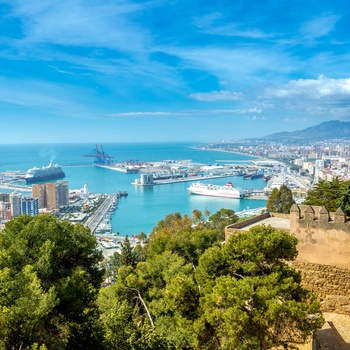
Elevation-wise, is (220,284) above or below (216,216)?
above

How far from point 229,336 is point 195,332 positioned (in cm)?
33

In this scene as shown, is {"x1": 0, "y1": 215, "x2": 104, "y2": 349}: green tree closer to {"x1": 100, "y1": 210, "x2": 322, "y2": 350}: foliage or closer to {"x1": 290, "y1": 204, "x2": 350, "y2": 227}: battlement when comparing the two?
{"x1": 100, "y1": 210, "x2": 322, "y2": 350}: foliage

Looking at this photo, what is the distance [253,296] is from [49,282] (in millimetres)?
1962

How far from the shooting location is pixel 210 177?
4603 centimetres

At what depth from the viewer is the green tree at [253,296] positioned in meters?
2.89

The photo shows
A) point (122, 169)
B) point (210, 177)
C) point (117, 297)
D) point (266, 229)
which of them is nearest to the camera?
point (266, 229)

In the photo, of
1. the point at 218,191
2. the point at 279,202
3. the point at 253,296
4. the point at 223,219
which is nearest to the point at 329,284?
the point at 253,296

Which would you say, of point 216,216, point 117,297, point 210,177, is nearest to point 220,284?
point 117,297

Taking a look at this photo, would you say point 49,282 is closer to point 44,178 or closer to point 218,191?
point 218,191

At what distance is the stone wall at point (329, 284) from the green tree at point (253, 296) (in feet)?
4.66

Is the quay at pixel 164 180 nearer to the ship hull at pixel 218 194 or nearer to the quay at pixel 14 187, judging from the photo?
the ship hull at pixel 218 194

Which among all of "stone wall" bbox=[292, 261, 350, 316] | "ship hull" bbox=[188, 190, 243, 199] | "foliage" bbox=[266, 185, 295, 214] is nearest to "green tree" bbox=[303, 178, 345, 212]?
"foliage" bbox=[266, 185, 295, 214]

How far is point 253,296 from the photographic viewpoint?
2.97 m

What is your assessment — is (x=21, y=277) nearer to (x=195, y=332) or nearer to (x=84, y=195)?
(x=195, y=332)
